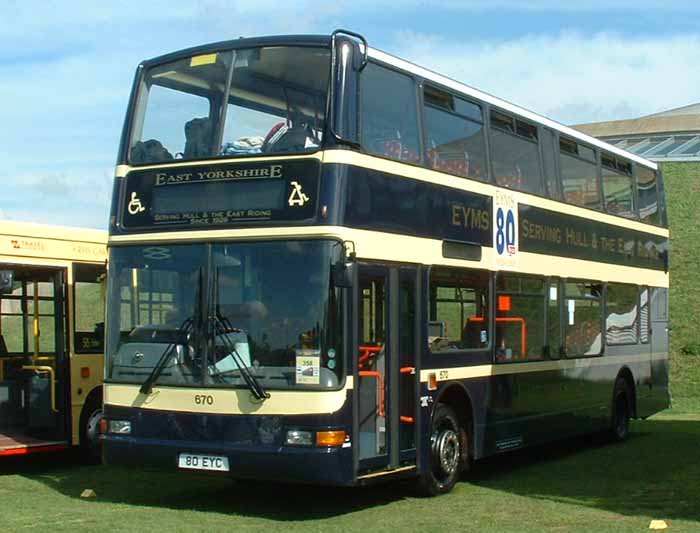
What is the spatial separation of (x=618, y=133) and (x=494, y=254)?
153 feet

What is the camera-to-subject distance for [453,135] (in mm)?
13102

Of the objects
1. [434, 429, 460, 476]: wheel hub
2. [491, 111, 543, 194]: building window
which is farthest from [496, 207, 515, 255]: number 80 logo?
[434, 429, 460, 476]: wheel hub

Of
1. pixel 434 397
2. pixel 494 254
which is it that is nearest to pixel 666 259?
pixel 494 254

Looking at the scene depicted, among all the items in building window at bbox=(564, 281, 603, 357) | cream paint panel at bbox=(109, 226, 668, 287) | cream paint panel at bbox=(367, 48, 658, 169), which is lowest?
building window at bbox=(564, 281, 603, 357)

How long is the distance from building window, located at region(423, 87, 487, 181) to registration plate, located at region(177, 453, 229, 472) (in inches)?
150

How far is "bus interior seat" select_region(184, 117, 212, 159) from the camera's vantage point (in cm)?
1155

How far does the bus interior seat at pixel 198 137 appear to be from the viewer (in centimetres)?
1155

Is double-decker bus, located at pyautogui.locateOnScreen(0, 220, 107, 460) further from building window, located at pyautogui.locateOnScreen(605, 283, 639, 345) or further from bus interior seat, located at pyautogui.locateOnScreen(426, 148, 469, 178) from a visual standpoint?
building window, located at pyautogui.locateOnScreen(605, 283, 639, 345)

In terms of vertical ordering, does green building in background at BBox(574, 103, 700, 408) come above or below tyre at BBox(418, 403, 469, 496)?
above

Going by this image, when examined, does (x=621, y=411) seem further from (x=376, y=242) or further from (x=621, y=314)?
(x=376, y=242)

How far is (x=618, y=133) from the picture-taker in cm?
5856

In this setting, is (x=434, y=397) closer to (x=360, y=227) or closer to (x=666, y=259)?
(x=360, y=227)

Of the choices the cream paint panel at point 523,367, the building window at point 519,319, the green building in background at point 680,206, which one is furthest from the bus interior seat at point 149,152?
the green building in background at point 680,206

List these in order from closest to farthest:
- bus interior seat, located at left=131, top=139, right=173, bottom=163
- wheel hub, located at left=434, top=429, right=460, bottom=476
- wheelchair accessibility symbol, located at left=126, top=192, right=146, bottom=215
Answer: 1. wheelchair accessibility symbol, located at left=126, top=192, right=146, bottom=215
2. bus interior seat, located at left=131, top=139, right=173, bottom=163
3. wheel hub, located at left=434, top=429, right=460, bottom=476
